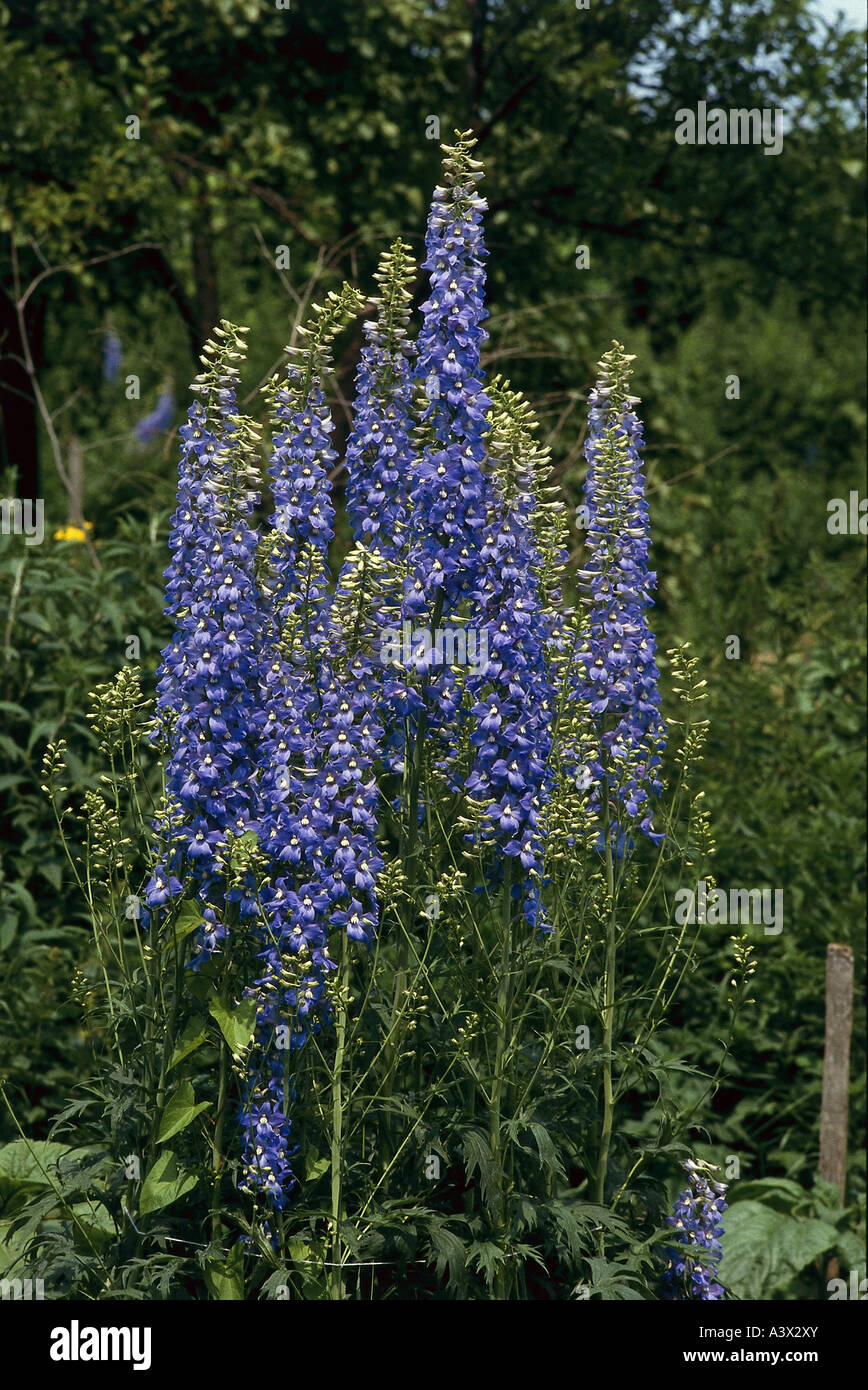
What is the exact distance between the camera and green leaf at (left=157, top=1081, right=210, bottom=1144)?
12.0 ft

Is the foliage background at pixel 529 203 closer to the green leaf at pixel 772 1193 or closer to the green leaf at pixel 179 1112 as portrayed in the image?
the green leaf at pixel 772 1193

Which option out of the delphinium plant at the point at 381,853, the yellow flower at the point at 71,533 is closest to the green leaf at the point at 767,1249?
the delphinium plant at the point at 381,853

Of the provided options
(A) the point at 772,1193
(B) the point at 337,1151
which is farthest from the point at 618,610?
(A) the point at 772,1193

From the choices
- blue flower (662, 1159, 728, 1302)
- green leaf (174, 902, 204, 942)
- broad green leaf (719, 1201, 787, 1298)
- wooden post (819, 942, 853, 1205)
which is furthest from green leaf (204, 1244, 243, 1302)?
wooden post (819, 942, 853, 1205)

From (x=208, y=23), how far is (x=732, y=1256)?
7265 mm

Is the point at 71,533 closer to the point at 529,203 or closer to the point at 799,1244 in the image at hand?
the point at 529,203

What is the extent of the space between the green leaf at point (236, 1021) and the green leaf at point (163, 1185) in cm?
32

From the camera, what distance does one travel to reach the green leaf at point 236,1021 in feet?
11.7

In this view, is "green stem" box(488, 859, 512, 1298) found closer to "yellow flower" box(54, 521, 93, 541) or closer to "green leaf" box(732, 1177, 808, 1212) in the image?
"green leaf" box(732, 1177, 808, 1212)

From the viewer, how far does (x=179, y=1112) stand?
3.70 metres

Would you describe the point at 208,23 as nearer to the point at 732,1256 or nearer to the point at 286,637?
the point at 286,637

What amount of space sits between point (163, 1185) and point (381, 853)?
0.96 metres

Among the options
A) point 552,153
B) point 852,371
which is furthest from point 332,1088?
point 852,371

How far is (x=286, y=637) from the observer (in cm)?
375
